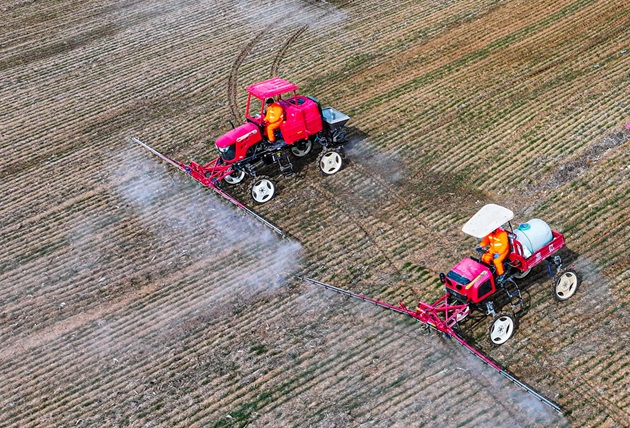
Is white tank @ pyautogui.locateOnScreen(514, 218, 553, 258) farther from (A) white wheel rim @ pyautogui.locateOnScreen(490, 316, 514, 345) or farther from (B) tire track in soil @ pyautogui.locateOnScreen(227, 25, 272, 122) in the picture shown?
(B) tire track in soil @ pyautogui.locateOnScreen(227, 25, 272, 122)

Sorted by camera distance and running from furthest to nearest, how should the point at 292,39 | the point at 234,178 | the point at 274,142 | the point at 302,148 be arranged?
the point at 292,39 < the point at 302,148 < the point at 234,178 < the point at 274,142

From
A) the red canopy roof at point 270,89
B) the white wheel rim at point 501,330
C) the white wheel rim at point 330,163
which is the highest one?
the red canopy roof at point 270,89

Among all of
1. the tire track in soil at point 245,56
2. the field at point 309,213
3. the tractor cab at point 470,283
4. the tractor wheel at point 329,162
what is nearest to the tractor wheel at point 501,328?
the field at point 309,213

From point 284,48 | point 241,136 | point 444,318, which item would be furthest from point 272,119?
point 284,48

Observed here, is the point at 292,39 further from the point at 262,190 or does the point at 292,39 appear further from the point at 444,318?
the point at 444,318

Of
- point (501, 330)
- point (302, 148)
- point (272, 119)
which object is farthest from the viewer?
point (302, 148)

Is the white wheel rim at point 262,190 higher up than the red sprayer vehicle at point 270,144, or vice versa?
the red sprayer vehicle at point 270,144

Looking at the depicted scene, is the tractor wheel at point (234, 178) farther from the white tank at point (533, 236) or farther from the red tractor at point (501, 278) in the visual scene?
the white tank at point (533, 236)
